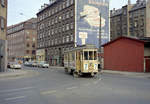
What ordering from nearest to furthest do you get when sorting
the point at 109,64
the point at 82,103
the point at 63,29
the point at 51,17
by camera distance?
the point at 82,103 < the point at 109,64 < the point at 63,29 < the point at 51,17

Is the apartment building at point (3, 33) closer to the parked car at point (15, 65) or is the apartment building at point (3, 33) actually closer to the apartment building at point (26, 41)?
the parked car at point (15, 65)

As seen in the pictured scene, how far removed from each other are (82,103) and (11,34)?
106 meters

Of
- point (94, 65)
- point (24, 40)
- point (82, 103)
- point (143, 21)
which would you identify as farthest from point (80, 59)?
point (24, 40)

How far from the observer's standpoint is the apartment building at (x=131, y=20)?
58.3 m

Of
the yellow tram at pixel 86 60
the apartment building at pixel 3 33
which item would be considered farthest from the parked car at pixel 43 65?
the yellow tram at pixel 86 60

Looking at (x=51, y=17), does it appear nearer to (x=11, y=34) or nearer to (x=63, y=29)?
(x=63, y=29)

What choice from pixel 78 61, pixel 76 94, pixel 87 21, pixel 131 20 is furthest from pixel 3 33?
pixel 131 20

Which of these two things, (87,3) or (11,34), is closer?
(87,3)

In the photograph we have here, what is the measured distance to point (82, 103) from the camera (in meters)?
7.77

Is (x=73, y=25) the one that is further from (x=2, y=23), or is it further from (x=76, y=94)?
(x=76, y=94)

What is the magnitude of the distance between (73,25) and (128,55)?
21822 mm

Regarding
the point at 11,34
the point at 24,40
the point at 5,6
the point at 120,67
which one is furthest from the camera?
the point at 11,34

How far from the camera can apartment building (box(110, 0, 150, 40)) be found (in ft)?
191

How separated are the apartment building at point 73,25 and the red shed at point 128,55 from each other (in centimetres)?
1440
